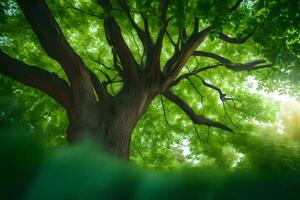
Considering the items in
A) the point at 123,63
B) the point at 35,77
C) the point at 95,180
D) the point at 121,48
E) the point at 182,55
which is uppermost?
the point at 182,55

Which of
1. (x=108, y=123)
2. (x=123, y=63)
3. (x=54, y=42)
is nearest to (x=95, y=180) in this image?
(x=108, y=123)

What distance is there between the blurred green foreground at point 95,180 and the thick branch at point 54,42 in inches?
63.0

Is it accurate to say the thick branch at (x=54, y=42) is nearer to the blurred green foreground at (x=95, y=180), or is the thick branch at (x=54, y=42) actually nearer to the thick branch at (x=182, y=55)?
the blurred green foreground at (x=95, y=180)

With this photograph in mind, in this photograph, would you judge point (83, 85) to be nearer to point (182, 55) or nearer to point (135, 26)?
point (135, 26)

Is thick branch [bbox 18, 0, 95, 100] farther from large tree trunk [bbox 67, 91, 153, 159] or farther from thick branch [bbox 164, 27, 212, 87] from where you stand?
thick branch [bbox 164, 27, 212, 87]

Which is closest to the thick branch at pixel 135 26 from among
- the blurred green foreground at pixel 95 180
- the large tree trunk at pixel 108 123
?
the large tree trunk at pixel 108 123

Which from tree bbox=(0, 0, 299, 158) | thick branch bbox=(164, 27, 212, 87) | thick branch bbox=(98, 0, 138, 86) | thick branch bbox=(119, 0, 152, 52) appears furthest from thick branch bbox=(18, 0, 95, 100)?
thick branch bbox=(164, 27, 212, 87)

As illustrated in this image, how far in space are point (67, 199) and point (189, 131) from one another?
316 inches

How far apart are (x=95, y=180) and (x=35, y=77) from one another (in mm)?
2607

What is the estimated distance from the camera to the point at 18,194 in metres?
3.17

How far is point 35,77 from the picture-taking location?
5.61 m

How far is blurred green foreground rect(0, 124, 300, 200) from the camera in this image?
3.29 m

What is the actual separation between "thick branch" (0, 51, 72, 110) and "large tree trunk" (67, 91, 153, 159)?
1.22ft

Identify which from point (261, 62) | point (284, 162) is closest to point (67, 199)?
point (284, 162)
